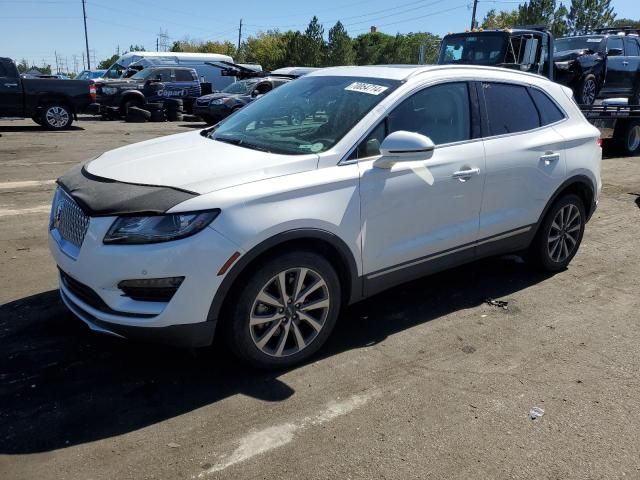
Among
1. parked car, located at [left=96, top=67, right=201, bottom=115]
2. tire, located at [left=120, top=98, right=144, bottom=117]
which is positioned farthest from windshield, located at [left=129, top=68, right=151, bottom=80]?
tire, located at [left=120, top=98, right=144, bottom=117]

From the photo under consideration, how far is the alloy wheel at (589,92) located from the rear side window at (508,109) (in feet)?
34.1

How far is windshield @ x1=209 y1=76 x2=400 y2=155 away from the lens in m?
3.67

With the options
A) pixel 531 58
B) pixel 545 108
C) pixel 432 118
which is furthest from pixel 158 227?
pixel 531 58

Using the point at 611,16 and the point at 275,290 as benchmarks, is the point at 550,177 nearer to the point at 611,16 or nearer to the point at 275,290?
the point at 275,290

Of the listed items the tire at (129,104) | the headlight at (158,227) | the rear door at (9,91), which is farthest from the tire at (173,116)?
the headlight at (158,227)

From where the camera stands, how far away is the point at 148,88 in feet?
72.7

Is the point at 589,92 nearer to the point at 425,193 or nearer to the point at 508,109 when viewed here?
the point at 508,109

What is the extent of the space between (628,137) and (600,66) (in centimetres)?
188

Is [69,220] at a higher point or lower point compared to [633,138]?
higher

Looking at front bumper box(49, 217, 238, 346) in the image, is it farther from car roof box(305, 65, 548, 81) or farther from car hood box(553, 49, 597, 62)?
car hood box(553, 49, 597, 62)

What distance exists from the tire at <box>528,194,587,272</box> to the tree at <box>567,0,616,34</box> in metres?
62.6

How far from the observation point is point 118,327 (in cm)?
302

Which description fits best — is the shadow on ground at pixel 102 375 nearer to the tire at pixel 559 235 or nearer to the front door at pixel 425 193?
the front door at pixel 425 193

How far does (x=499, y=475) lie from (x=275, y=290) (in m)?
1.50
